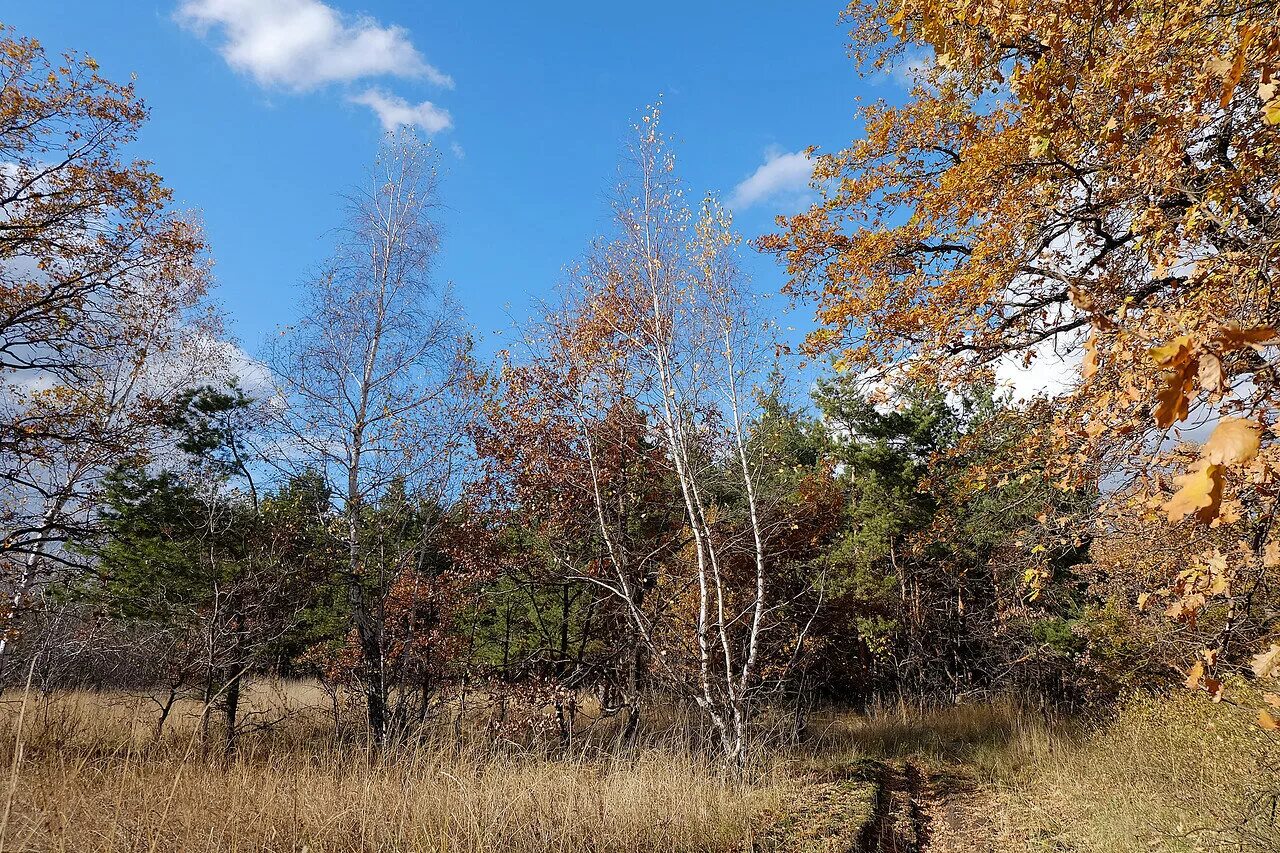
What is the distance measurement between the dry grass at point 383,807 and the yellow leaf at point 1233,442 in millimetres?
3783

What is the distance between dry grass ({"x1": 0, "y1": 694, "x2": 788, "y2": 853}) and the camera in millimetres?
3383

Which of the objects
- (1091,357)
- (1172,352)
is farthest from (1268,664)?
(1172,352)

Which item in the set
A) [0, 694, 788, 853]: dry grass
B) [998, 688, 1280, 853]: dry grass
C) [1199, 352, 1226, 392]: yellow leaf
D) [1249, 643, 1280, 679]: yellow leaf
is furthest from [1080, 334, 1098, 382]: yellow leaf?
[998, 688, 1280, 853]: dry grass

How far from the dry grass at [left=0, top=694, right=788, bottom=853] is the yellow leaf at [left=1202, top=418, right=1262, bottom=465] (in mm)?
3783

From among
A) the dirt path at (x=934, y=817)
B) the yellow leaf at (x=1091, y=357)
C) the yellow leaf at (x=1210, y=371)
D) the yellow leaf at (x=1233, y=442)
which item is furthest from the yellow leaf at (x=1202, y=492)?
the dirt path at (x=934, y=817)

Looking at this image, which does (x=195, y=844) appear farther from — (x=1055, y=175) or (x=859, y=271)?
(x=859, y=271)

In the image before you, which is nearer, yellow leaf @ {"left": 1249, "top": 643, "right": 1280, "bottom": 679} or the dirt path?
yellow leaf @ {"left": 1249, "top": 643, "right": 1280, "bottom": 679}

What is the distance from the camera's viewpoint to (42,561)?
891 cm

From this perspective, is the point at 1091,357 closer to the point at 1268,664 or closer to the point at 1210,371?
the point at 1210,371

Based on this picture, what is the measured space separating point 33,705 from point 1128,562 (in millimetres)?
12599

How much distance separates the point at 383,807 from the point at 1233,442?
4.62 metres

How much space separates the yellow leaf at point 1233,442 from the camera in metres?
0.95

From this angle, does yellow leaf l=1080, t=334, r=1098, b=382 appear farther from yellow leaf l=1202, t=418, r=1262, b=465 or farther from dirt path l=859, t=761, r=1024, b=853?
A: dirt path l=859, t=761, r=1024, b=853

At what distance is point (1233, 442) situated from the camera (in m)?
1.00
